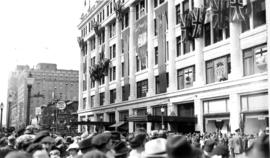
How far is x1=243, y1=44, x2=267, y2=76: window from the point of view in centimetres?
2930

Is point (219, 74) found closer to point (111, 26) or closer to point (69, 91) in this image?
point (111, 26)

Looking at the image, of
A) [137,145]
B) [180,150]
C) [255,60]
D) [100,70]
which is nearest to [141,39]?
[100,70]

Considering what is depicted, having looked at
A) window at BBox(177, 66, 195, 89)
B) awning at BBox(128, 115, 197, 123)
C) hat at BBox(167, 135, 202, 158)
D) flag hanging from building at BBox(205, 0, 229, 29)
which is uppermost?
flag hanging from building at BBox(205, 0, 229, 29)

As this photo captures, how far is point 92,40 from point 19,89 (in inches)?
3936

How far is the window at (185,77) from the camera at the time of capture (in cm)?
3859

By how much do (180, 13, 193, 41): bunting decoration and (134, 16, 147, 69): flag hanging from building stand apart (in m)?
10.4

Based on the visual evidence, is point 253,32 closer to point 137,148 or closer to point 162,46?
point 162,46

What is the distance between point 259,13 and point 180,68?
11936 mm

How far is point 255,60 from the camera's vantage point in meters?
30.4

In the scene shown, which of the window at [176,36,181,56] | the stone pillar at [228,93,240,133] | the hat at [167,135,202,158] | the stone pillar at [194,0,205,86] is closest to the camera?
the hat at [167,135,202,158]

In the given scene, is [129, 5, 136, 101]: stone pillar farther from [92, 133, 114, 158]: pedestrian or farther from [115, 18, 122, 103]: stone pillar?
[92, 133, 114, 158]: pedestrian

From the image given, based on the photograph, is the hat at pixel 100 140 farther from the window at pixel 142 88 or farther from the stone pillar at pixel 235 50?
the window at pixel 142 88

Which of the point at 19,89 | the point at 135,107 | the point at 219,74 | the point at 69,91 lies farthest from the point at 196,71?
the point at 19,89

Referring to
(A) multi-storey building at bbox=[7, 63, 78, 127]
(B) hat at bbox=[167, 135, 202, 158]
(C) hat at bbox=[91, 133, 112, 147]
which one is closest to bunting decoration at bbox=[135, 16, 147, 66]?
(C) hat at bbox=[91, 133, 112, 147]
